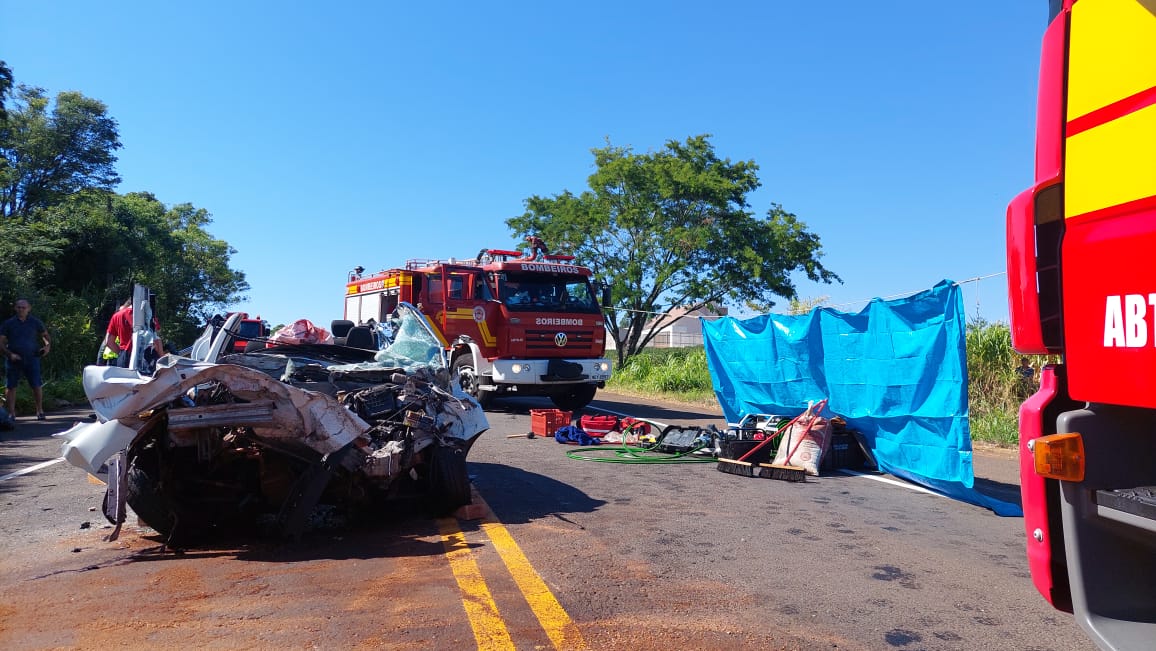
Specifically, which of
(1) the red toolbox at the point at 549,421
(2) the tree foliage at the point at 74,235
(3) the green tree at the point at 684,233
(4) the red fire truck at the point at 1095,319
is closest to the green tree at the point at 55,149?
(2) the tree foliage at the point at 74,235

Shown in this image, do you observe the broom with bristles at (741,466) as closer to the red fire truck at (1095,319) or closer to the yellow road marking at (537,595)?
the yellow road marking at (537,595)

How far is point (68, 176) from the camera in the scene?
36.3 meters

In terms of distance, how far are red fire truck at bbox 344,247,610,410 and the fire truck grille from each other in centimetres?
2

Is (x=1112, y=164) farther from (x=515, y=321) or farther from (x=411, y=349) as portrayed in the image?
(x=515, y=321)

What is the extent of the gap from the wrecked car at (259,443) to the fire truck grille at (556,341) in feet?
28.7

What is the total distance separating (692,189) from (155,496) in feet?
78.3

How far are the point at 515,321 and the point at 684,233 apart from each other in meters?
13.1

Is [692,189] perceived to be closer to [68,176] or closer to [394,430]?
[394,430]

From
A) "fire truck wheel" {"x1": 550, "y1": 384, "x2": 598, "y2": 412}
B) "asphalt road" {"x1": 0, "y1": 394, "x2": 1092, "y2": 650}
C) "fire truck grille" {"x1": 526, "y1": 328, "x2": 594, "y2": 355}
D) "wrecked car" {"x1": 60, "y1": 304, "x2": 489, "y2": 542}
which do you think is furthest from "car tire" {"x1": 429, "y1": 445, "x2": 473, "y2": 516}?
"fire truck wheel" {"x1": 550, "y1": 384, "x2": 598, "y2": 412}

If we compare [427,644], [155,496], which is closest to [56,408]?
[155,496]

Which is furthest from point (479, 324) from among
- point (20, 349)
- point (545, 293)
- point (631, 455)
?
point (20, 349)

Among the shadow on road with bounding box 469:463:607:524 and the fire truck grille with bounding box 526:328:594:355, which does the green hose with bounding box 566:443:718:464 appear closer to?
the shadow on road with bounding box 469:463:607:524

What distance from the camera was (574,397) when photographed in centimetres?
1659

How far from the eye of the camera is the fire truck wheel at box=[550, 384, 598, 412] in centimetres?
1623
